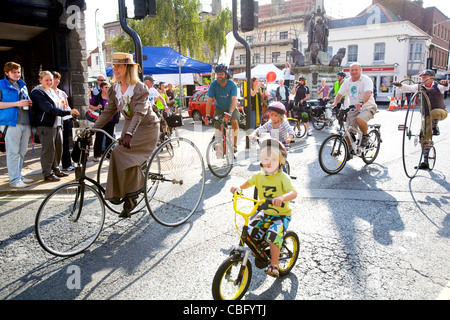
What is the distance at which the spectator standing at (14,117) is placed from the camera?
587 centimetres

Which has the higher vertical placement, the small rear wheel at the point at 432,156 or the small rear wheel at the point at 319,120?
the small rear wheel at the point at 319,120

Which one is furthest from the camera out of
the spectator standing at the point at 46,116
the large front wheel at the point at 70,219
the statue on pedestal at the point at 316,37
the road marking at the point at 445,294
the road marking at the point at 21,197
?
the statue on pedestal at the point at 316,37

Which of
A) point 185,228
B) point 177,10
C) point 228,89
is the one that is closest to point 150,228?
point 185,228

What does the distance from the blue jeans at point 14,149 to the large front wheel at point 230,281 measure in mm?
4916

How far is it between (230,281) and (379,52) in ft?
149

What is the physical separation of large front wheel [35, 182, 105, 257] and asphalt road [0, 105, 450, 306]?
0.15 m

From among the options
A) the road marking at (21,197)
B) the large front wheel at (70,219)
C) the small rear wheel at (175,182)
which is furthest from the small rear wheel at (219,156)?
the large front wheel at (70,219)

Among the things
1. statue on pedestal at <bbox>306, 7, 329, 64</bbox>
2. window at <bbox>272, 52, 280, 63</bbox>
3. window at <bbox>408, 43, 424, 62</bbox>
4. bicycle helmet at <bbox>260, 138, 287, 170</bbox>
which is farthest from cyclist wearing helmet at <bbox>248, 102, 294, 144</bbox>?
window at <bbox>272, 52, 280, 63</bbox>

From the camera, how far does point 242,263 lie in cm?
269

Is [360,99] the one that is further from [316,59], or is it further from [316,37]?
[316,37]

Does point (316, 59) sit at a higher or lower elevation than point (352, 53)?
lower

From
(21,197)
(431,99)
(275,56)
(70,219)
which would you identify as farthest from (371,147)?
(275,56)

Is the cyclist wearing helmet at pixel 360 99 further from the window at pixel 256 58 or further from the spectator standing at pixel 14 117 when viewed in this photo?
the window at pixel 256 58
